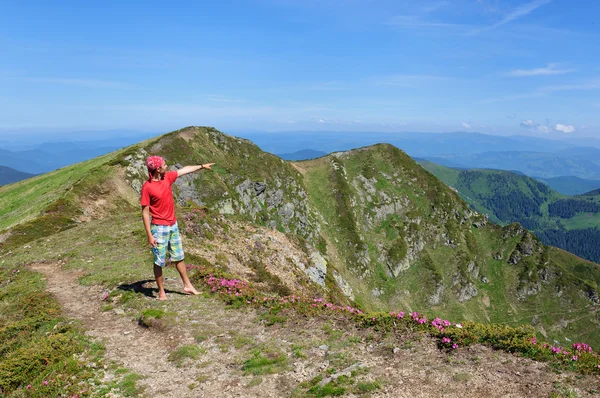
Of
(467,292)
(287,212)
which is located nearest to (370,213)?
(287,212)

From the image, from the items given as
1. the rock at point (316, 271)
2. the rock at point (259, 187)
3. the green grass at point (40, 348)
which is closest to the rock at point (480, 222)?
the rock at point (259, 187)

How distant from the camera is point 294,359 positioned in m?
11.8

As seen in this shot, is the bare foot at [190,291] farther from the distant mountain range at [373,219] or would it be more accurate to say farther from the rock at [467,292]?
the rock at [467,292]

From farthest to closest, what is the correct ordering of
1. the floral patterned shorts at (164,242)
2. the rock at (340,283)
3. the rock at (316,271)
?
the rock at (340,283)
the rock at (316,271)
the floral patterned shorts at (164,242)

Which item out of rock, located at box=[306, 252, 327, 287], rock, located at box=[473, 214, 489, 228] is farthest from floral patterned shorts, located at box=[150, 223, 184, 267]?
rock, located at box=[473, 214, 489, 228]

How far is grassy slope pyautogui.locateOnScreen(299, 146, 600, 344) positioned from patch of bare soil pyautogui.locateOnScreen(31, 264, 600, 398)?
121983 mm

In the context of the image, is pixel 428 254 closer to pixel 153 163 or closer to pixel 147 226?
pixel 147 226

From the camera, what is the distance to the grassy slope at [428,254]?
5625 inches

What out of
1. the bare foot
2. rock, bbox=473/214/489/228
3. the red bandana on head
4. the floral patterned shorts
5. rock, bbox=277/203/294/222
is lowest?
rock, bbox=473/214/489/228

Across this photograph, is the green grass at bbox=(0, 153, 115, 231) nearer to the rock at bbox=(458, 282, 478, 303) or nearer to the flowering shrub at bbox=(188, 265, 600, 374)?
the flowering shrub at bbox=(188, 265, 600, 374)

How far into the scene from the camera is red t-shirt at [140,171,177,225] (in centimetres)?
1411

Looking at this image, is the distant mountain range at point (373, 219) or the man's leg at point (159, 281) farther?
the distant mountain range at point (373, 219)

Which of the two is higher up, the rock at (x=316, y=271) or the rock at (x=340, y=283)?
the rock at (x=316, y=271)

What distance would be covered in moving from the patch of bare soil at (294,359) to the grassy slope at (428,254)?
400 feet
